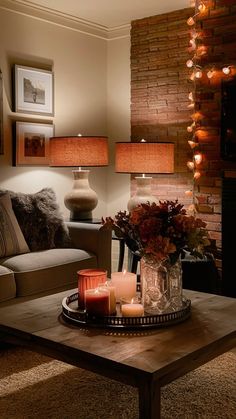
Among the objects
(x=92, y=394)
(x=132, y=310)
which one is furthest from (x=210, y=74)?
(x=92, y=394)

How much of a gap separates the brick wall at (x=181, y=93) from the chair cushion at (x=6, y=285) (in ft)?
5.69

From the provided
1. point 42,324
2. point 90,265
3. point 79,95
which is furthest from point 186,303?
point 79,95

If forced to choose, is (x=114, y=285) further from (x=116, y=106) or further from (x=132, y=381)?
(x=116, y=106)

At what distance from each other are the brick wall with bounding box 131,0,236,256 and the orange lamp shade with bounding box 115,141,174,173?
10.5 inches

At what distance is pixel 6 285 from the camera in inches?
120

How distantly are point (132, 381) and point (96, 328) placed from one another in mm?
408

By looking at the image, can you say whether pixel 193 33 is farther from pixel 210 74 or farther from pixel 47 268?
pixel 47 268

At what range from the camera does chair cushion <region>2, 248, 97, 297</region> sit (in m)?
3.18

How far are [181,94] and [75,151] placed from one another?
1116 mm

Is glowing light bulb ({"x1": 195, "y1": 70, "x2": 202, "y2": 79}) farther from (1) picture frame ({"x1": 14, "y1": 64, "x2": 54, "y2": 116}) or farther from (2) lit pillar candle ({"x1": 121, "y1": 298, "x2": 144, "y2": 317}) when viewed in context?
(2) lit pillar candle ({"x1": 121, "y1": 298, "x2": 144, "y2": 317})

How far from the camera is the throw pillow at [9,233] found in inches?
135

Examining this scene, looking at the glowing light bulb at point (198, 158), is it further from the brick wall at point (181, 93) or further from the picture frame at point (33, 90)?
the picture frame at point (33, 90)

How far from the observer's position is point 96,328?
2.06 meters

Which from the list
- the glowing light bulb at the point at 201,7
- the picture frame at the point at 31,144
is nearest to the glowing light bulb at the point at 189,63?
the glowing light bulb at the point at 201,7
